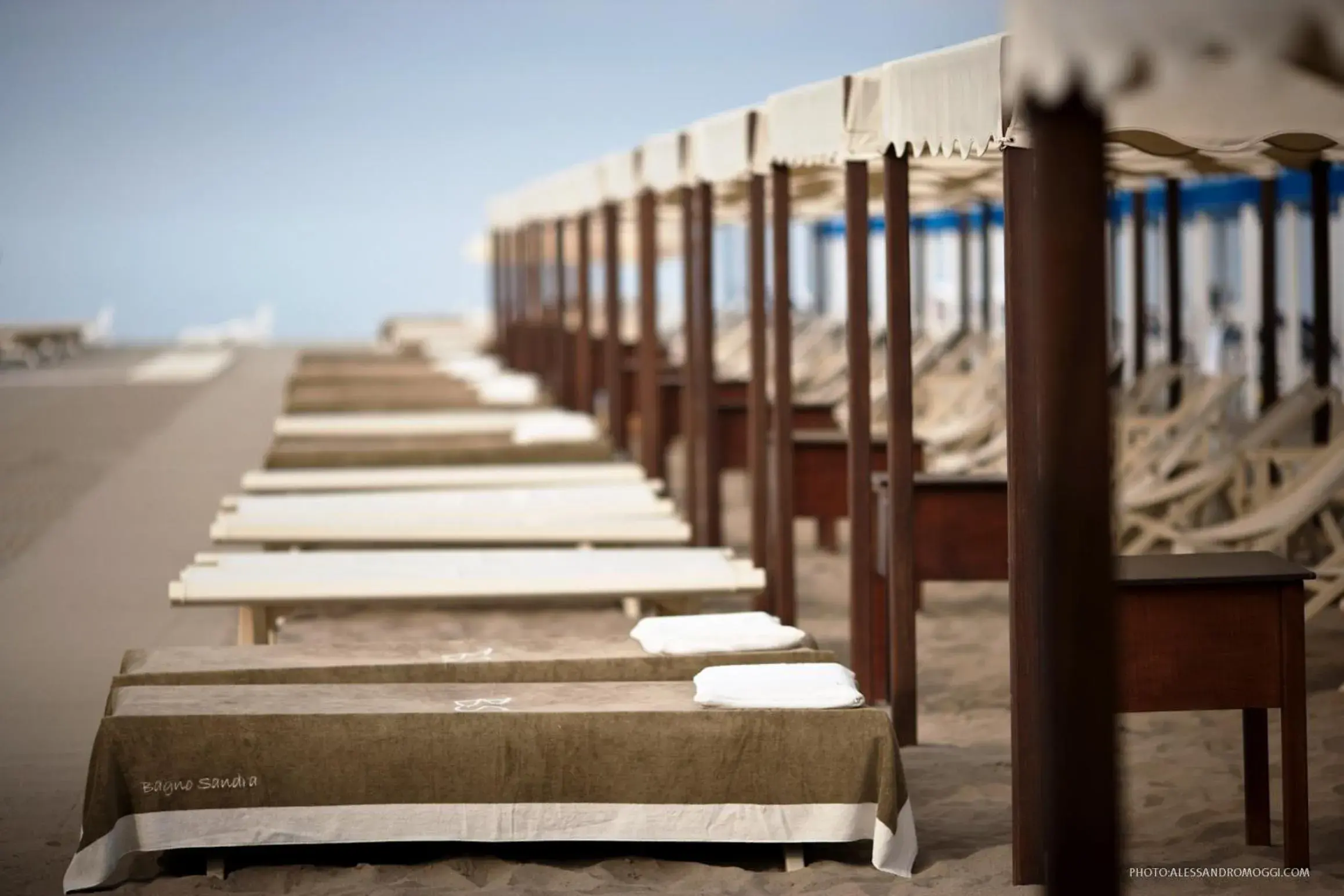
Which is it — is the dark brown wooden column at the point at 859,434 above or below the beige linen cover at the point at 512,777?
above

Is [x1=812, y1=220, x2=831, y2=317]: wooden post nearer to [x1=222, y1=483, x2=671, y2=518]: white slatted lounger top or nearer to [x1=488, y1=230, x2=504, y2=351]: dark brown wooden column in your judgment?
[x1=488, y1=230, x2=504, y2=351]: dark brown wooden column

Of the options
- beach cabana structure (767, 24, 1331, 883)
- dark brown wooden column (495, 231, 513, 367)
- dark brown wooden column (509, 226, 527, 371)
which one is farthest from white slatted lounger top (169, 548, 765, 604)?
dark brown wooden column (495, 231, 513, 367)

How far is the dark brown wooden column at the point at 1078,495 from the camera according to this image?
6.11 feet

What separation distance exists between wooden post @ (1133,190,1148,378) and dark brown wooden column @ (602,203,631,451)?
2643mm

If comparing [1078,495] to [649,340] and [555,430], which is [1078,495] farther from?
[555,430]

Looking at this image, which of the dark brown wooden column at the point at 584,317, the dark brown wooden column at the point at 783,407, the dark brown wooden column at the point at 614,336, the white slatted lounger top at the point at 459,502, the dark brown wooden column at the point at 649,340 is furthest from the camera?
the dark brown wooden column at the point at 584,317

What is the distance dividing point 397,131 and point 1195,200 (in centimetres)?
2611

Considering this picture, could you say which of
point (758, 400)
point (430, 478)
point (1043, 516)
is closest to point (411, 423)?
point (430, 478)

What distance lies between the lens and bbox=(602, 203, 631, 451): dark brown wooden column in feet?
31.3

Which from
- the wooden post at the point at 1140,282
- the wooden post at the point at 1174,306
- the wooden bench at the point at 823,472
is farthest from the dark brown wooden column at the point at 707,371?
the wooden post at the point at 1140,282

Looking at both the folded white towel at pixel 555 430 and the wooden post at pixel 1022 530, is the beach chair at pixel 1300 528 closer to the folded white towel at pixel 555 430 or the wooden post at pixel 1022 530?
the wooden post at pixel 1022 530

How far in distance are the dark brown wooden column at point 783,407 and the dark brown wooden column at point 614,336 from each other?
3655 mm

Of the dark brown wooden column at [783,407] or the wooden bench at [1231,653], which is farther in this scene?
the dark brown wooden column at [783,407]

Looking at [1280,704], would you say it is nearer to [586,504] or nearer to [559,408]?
[586,504]
